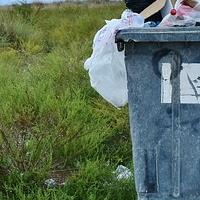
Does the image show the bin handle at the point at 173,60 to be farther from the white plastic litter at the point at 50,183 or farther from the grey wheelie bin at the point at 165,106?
the white plastic litter at the point at 50,183

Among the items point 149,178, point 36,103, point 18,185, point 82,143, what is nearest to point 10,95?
point 36,103

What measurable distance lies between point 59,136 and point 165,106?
1761 millimetres

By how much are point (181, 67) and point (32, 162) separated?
163cm

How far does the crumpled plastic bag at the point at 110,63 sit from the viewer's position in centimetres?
254

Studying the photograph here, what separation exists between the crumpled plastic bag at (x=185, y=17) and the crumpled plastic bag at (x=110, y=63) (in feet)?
0.46

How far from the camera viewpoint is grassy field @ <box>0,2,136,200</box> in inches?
140

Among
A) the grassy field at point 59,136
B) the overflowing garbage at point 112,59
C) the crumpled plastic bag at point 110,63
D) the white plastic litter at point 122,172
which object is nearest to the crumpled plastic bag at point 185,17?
the overflowing garbage at point 112,59

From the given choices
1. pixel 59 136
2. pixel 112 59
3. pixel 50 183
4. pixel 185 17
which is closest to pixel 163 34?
pixel 185 17

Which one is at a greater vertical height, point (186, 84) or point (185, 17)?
point (185, 17)

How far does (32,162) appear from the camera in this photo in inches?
145

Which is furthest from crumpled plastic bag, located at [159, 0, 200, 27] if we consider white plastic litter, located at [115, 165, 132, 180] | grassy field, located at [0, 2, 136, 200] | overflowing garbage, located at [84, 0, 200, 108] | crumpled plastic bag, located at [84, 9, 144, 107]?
white plastic litter, located at [115, 165, 132, 180]

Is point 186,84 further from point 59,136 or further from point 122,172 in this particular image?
point 59,136

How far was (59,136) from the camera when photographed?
13.1 ft

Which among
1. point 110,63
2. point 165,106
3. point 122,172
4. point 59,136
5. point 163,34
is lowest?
point 122,172
